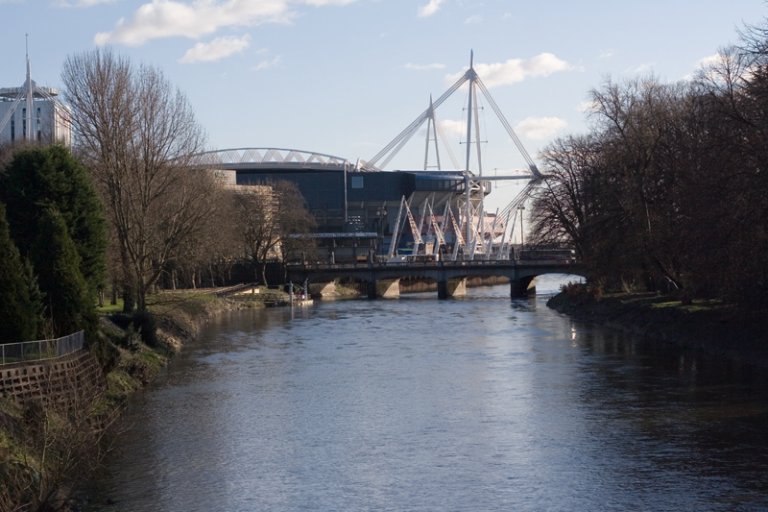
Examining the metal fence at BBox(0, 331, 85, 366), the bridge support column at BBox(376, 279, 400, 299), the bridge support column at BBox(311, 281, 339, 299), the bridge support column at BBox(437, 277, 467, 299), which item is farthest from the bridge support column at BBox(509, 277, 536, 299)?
the metal fence at BBox(0, 331, 85, 366)

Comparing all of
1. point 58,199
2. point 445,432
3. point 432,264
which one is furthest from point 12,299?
point 432,264

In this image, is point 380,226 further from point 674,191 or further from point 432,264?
point 674,191

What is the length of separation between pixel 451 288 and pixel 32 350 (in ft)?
272

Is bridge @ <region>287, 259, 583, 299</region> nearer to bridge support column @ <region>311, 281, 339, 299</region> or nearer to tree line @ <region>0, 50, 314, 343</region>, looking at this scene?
bridge support column @ <region>311, 281, 339, 299</region>

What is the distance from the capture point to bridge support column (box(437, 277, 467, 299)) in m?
102

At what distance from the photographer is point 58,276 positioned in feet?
105

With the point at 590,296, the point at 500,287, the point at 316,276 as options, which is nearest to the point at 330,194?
the point at 500,287

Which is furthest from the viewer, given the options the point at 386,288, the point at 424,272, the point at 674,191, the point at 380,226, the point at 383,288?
the point at 380,226

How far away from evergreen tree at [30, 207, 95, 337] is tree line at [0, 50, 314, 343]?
0.03 metres

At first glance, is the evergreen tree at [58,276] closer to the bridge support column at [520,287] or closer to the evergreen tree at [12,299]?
the evergreen tree at [12,299]

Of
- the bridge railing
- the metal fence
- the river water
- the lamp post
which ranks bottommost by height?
A: the river water

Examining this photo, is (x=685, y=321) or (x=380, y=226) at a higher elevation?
(x=380, y=226)

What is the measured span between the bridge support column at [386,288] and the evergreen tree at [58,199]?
64.6 meters

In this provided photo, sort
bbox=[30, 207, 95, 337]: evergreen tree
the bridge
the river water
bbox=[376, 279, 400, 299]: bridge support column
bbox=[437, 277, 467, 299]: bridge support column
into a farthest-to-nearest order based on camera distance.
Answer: bbox=[376, 279, 400, 299]: bridge support column
bbox=[437, 277, 467, 299]: bridge support column
the bridge
bbox=[30, 207, 95, 337]: evergreen tree
the river water
